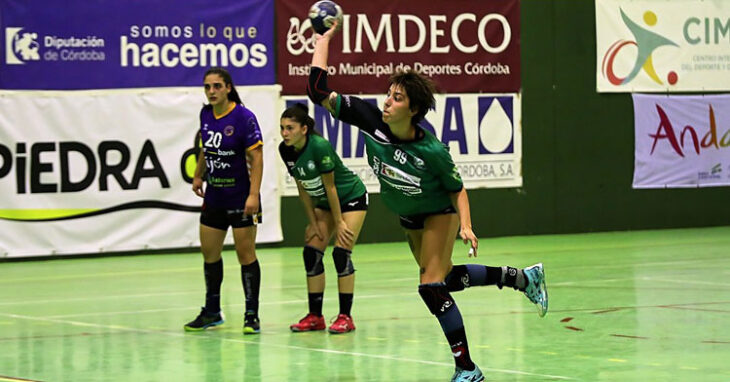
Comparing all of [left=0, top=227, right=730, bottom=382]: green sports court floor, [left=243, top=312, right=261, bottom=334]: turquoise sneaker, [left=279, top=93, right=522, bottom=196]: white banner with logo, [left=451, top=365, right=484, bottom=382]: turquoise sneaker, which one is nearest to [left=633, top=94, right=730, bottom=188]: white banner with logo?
[left=279, top=93, right=522, bottom=196]: white banner with logo

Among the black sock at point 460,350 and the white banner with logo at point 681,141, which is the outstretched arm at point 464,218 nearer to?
the black sock at point 460,350

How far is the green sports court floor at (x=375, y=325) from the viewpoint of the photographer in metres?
8.77

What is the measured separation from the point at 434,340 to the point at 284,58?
981 centimetres

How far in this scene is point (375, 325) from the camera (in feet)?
36.2

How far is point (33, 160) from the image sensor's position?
17.8 m

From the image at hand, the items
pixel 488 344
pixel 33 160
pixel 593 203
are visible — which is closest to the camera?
pixel 488 344

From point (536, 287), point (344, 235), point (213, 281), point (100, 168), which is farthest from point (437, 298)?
point (100, 168)

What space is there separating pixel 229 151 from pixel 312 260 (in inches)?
45.9

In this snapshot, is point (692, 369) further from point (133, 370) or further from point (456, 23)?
point (456, 23)

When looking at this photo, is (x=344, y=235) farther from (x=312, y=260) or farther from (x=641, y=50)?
(x=641, y=50)

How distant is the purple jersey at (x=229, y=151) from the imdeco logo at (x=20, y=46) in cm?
791

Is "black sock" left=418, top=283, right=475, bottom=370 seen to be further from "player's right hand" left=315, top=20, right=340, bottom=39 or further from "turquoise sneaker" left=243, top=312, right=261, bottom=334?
"turquoise sneaker" left=243, top=312, right=261, bottom=334

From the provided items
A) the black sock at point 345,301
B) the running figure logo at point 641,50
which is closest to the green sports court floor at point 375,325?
the black sock at point 345,301

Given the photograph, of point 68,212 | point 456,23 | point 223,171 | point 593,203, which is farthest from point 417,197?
point 593,203
